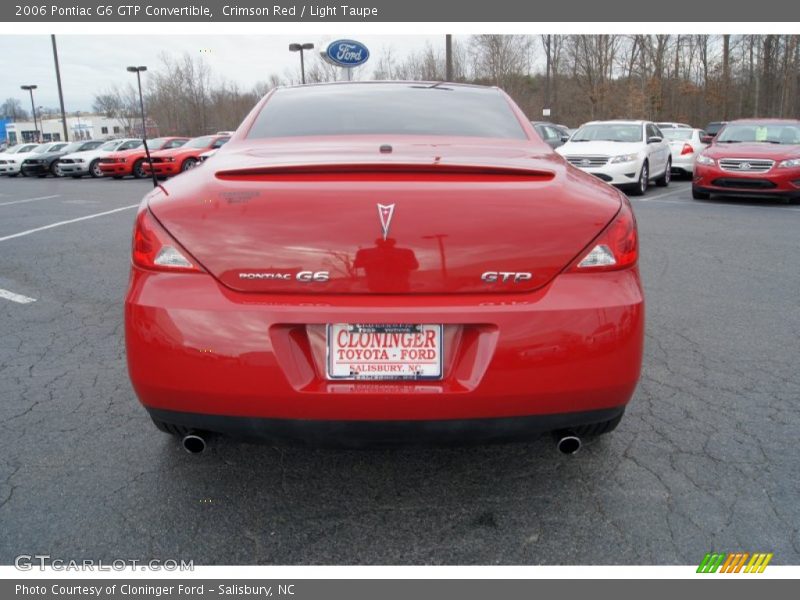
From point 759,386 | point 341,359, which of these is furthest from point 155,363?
point 759,386

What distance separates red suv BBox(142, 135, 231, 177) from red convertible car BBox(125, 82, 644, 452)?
19655 mm

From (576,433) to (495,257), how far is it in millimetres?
691

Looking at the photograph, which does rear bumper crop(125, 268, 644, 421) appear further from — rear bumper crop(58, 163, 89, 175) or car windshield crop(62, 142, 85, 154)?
car windshield crop(62, 142, 85, 154)

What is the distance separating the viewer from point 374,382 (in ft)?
6.81

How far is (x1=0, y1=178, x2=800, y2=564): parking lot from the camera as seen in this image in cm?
226

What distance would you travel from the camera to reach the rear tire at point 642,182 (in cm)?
1330

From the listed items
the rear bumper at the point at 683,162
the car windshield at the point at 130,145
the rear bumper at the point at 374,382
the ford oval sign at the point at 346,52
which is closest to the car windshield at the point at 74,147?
the car windshield at the point at 130,145

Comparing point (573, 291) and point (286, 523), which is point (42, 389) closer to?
point (286, 523)

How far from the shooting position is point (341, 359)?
2.07 m

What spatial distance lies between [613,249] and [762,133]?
12.2m

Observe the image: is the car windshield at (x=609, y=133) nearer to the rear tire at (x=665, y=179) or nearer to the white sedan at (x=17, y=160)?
the rear tire at (x=665, y=179)

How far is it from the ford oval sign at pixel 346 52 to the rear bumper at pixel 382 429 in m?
21.9

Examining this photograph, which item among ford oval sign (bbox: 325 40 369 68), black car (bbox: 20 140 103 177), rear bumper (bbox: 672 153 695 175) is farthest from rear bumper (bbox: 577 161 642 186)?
black car (bbox: 20 140 103 177)

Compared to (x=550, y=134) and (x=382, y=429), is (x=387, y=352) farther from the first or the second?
(x=550, y=134)
